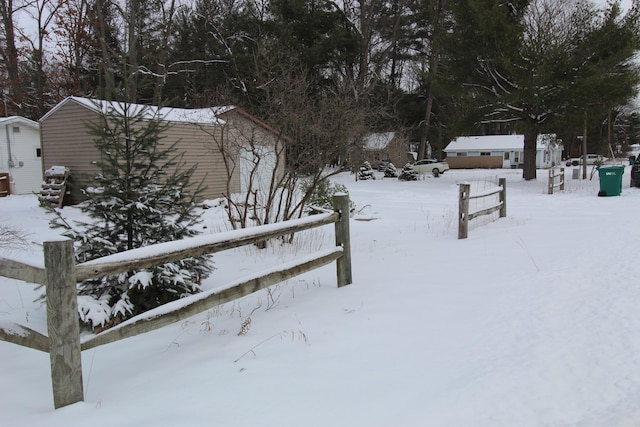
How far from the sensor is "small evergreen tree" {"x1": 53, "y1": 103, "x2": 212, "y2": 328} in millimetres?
4562

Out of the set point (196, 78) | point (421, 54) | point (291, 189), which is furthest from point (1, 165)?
point (421, 54)

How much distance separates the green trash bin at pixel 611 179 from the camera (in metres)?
16.3

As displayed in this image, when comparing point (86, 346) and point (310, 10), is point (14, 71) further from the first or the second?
point (86, 346)

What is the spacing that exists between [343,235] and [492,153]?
47398mm

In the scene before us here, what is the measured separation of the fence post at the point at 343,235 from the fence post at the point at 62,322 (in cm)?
315

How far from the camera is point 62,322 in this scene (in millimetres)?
2746

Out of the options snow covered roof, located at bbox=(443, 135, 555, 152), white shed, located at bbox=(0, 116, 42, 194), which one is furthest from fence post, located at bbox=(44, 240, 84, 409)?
snow covered roof, located at bbox=(443, 135, 555, 152)

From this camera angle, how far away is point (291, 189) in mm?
9008

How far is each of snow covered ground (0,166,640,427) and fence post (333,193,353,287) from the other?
0.21m

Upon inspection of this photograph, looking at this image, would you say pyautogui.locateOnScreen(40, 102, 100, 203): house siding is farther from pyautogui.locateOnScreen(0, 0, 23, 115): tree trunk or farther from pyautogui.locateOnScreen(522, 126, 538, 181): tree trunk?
pyautogui.locateOnScreen(522, 126, 538, 181): tree trunk

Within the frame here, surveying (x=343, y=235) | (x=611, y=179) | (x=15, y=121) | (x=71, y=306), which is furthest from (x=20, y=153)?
(x=611, y=179)

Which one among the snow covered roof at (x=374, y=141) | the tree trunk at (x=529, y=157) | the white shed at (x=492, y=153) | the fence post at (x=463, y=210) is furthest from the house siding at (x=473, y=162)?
the fence post at (x=463, y=210)

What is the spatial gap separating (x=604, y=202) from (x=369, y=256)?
1077 centimetres

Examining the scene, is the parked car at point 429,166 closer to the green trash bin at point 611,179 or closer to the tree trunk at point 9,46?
the green trash bin at point 611,179
